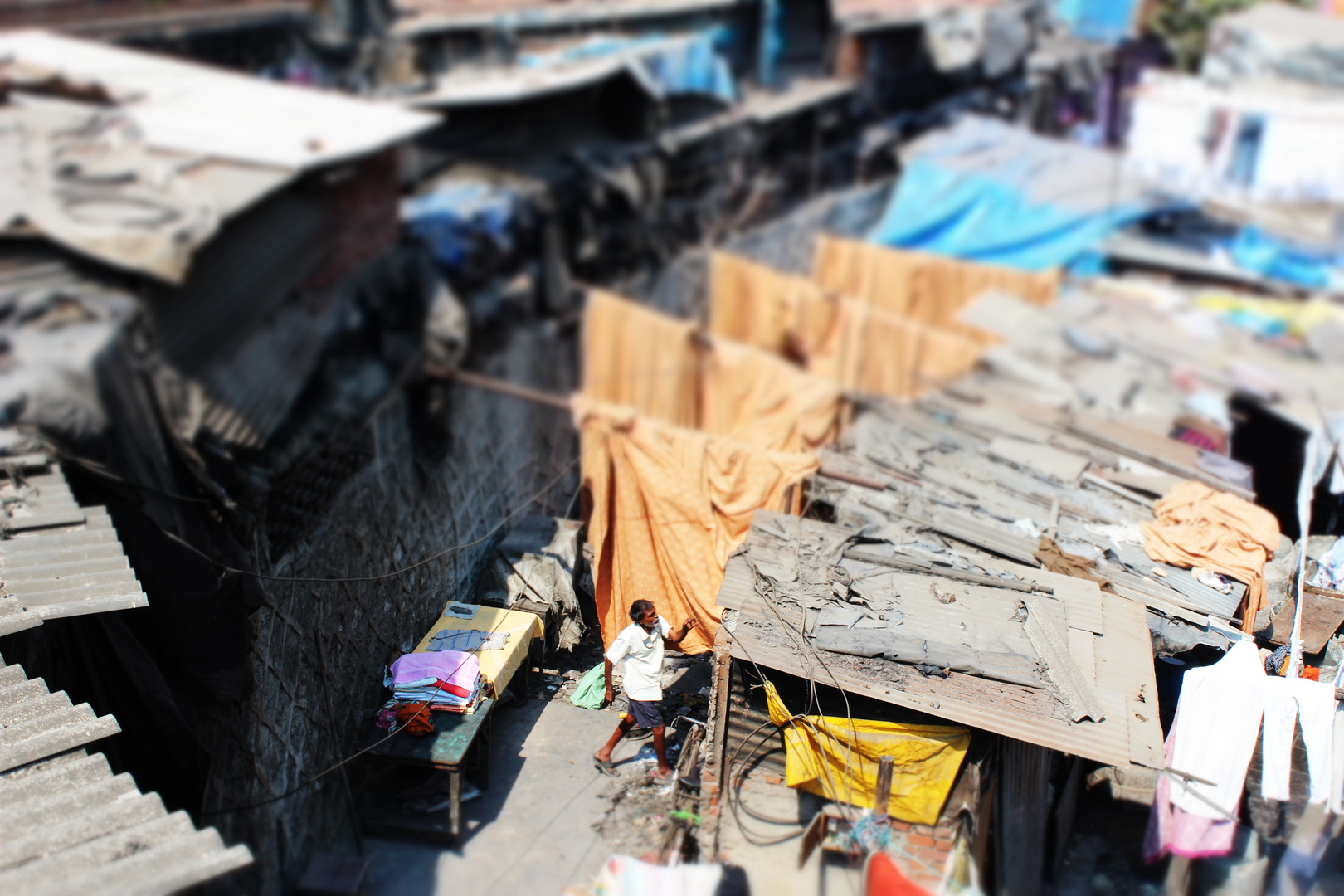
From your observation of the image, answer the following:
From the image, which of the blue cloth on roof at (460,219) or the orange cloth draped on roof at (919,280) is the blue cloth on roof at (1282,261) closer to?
the orange cloth draped on roof at (919,280)

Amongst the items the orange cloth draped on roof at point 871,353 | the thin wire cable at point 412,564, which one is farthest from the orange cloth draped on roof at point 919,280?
the thin wire cable at point 412,564

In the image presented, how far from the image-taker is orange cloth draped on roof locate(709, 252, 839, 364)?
11258mm

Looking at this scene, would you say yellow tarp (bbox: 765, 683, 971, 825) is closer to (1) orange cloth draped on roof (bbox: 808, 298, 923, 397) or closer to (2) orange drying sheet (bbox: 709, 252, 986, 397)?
(2) orange drying sheet (bbox: 709, 252, 986, 397)

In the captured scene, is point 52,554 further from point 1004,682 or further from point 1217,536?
point 1217,536

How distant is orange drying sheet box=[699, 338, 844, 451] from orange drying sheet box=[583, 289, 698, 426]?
195 mm

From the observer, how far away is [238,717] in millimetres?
5055

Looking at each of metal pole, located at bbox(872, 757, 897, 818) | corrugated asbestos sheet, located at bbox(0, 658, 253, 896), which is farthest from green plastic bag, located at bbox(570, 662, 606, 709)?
corrugated asbestos sheet, located at bbox(0, 658, 253, 896)

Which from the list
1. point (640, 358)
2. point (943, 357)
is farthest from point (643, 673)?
point (943, 357)

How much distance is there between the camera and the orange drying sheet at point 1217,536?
595cm

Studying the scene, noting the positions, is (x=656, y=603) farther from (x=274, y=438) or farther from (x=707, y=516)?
(x=274, y=438)

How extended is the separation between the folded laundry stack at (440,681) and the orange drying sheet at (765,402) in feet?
10.2

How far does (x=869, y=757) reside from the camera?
211 inches

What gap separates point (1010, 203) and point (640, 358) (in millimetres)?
7609

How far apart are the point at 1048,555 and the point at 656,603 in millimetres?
2451
